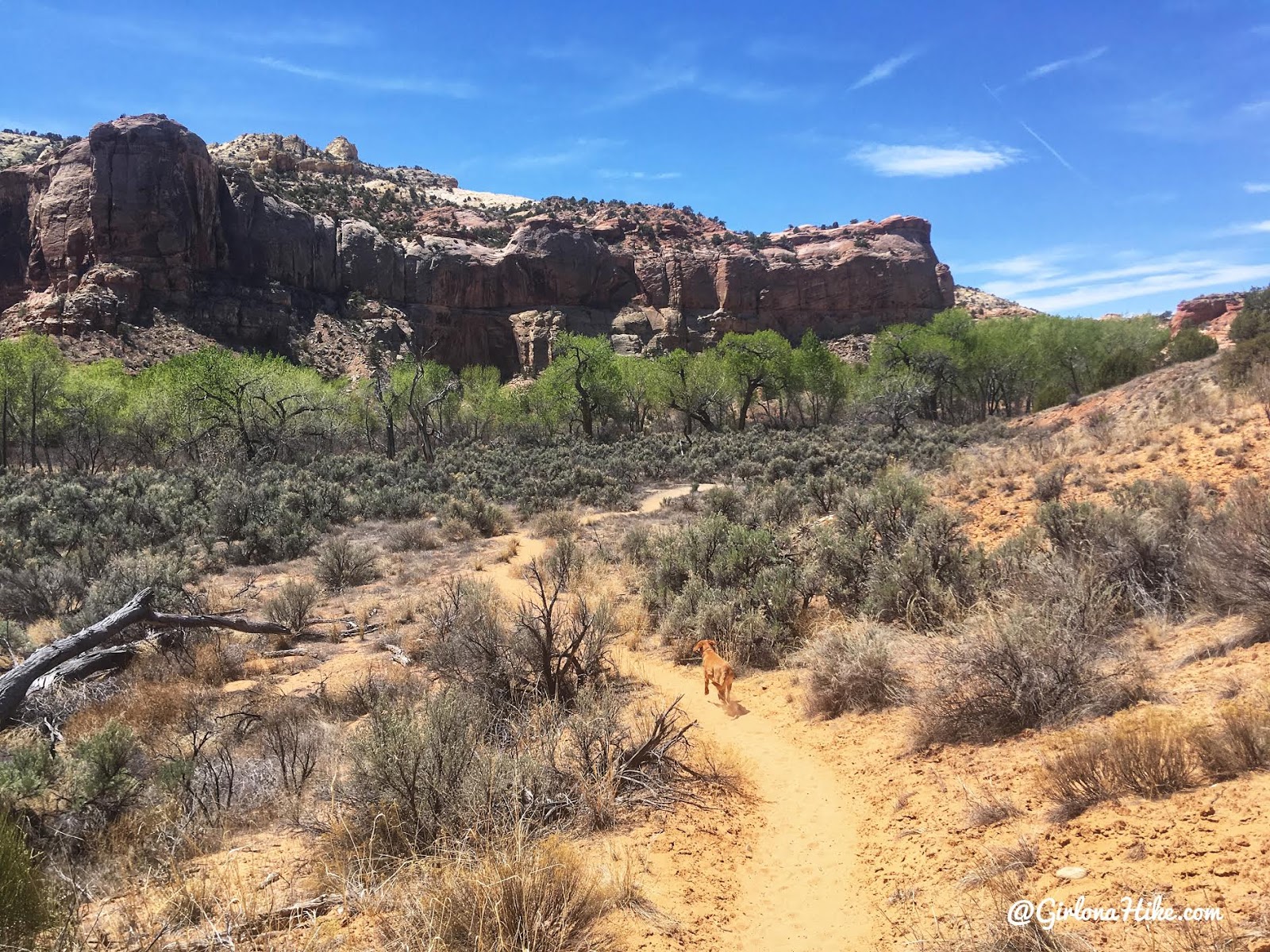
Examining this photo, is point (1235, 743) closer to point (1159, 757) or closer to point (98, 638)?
point (1159, 757)

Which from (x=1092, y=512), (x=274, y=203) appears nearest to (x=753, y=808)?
(x=1092, y=512)

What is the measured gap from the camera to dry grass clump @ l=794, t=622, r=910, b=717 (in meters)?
5.31

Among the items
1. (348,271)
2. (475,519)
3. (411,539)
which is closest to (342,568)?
(411,539)

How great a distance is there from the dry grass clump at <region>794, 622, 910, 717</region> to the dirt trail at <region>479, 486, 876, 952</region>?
478mm

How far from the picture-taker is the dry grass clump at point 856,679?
17.4 ft

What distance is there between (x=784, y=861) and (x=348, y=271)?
253ft

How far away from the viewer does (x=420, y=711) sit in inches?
190

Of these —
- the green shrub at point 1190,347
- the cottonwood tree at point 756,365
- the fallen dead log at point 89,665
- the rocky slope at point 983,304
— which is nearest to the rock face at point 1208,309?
the rocky slope at point 983,304

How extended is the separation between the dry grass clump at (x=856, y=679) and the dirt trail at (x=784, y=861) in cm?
48

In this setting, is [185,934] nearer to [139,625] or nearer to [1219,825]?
[1219,825]

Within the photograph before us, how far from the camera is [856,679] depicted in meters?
5.39

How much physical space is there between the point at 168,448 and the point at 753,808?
38978mm

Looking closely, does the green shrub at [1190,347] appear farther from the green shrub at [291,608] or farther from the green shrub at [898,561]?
the green shrub at [291,608]

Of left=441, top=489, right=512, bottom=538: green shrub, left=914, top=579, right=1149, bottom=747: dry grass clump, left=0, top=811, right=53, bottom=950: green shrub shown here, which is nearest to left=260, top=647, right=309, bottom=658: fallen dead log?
left=0, top=811, right=53, bottom=950: green shrub
